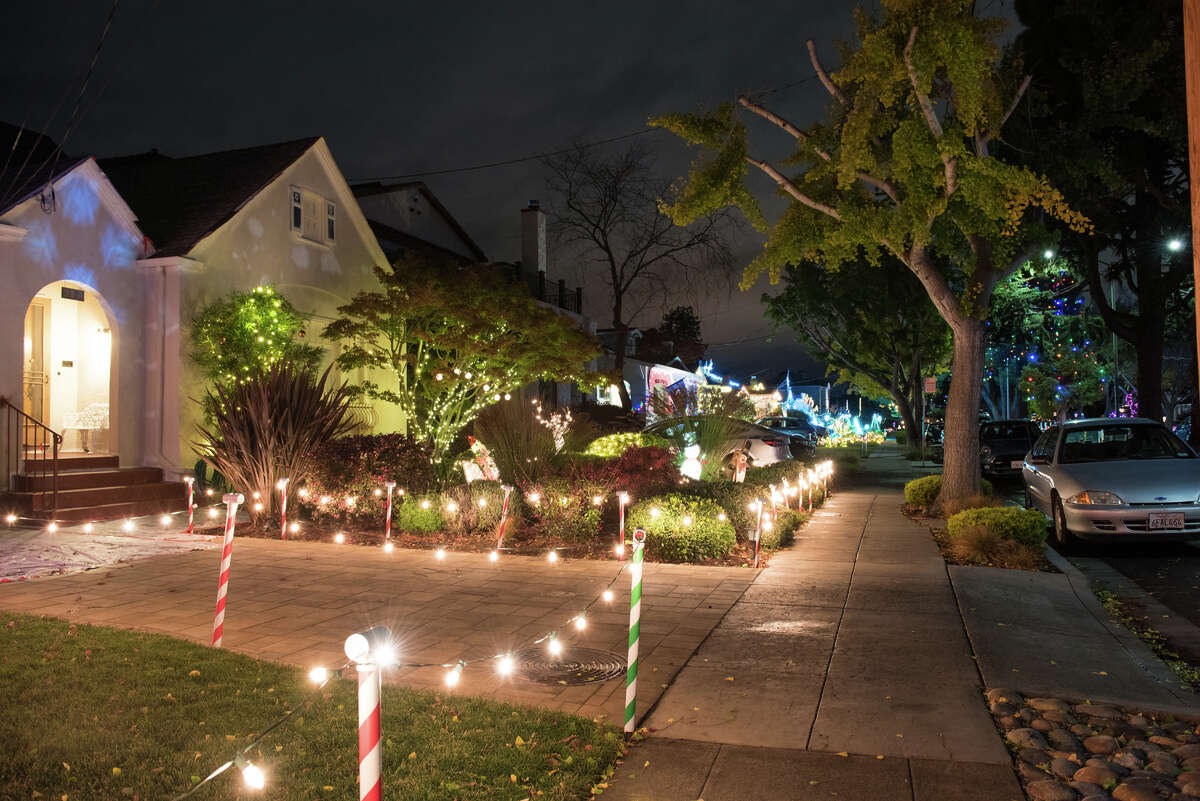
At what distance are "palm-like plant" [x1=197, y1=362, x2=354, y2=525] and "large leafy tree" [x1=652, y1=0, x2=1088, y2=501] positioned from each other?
6.51m

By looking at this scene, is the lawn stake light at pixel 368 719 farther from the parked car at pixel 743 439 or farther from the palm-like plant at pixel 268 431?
the parked car at pixel 743 439

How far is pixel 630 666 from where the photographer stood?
483cm

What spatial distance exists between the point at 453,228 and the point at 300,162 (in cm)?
1317

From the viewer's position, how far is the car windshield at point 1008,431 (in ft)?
73.2

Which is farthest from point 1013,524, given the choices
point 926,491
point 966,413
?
point 926,491

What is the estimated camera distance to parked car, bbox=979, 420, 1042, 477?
21.3m

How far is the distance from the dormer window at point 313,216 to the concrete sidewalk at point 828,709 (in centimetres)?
1339

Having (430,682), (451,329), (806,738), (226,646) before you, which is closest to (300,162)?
(451,329)

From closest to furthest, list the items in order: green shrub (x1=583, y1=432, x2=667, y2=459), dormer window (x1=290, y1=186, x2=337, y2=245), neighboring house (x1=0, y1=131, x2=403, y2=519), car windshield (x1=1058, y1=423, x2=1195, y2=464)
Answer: car windshield (x1=1058, y1=423, x2=1195, y2=464)
neighboring house (x1=0, y1=131, x2=403, y2=519)
green shrub (x1=583, y1=432, x2=667, y2=459)
dormer window (x1=290, y1=186, x2=337, y2=245)

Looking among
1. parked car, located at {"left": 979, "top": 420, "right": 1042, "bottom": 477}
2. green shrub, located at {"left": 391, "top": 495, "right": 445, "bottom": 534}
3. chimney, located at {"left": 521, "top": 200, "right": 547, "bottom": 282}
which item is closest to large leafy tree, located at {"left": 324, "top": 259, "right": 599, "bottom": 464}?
green shrub, located at {"left": 391, "top": 495, "right": 445, "bottom": 534}

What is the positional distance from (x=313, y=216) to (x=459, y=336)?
6473 millimetres

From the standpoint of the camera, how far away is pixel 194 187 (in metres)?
17.8

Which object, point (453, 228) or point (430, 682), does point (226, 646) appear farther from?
point (453, 228)

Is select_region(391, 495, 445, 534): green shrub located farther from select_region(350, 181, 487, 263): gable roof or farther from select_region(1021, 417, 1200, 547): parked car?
select_region(350, 181, 487, 263): gable roof
